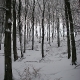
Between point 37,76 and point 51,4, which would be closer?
point 37,76

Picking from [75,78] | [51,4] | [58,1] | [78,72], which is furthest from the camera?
[51,4]

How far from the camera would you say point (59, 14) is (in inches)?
935

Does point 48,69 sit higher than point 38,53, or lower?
lower

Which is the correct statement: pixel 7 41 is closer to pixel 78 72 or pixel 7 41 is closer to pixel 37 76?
pixel 37 76

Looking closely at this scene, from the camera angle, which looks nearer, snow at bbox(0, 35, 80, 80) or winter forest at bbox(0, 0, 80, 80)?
winter forest at bbox(0, 0, 80, 80)

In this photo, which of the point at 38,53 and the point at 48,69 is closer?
the point at 48,69

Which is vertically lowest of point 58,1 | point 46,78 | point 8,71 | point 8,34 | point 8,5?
point 46,78

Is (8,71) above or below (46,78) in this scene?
above

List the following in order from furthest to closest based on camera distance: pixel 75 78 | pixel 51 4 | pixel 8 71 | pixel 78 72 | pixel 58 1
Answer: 1. pixel 51 4
2. pixel 58 1
3. pixel 78 72
4. pixel 75 78
5. pixel 8 71

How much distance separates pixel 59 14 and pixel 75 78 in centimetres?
1918

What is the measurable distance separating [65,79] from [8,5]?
5.65 m

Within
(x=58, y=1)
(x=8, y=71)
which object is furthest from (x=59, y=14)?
(x=8, y=71)

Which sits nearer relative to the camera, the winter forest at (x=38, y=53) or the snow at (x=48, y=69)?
the winter forest at (x=38, y=53)

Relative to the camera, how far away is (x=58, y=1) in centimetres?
2356
